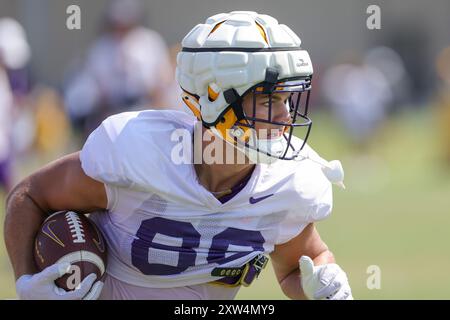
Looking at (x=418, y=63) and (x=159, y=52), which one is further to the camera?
(x=418, y=63)

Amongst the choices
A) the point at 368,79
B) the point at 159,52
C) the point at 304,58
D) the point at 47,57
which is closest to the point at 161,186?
the point at 304,58

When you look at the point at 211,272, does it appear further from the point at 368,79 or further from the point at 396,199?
the point at 368,79

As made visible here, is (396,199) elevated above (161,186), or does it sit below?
below

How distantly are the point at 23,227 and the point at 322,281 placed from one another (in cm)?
116

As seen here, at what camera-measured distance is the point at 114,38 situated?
34.2 feet

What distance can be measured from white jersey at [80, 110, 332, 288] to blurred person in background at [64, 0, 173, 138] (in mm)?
6345

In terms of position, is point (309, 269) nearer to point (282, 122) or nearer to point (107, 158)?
point (282, 122)

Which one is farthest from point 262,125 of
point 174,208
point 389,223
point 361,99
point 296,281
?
point 361,99

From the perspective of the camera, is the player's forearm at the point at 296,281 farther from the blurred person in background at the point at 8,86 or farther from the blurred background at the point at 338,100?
the blurred person in background at the point at 8,86

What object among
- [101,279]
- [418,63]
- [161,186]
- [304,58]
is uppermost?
[304,58]

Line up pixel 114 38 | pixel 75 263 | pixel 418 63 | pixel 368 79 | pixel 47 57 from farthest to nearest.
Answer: pixel 418 63 < pixel 47 57 < pixel 368 79 < pixel 114 38 < pixel 75 263

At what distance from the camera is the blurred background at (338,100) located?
25.1 feet

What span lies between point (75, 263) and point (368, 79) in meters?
13.3

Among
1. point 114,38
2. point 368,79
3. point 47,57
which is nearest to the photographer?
point 114,38
